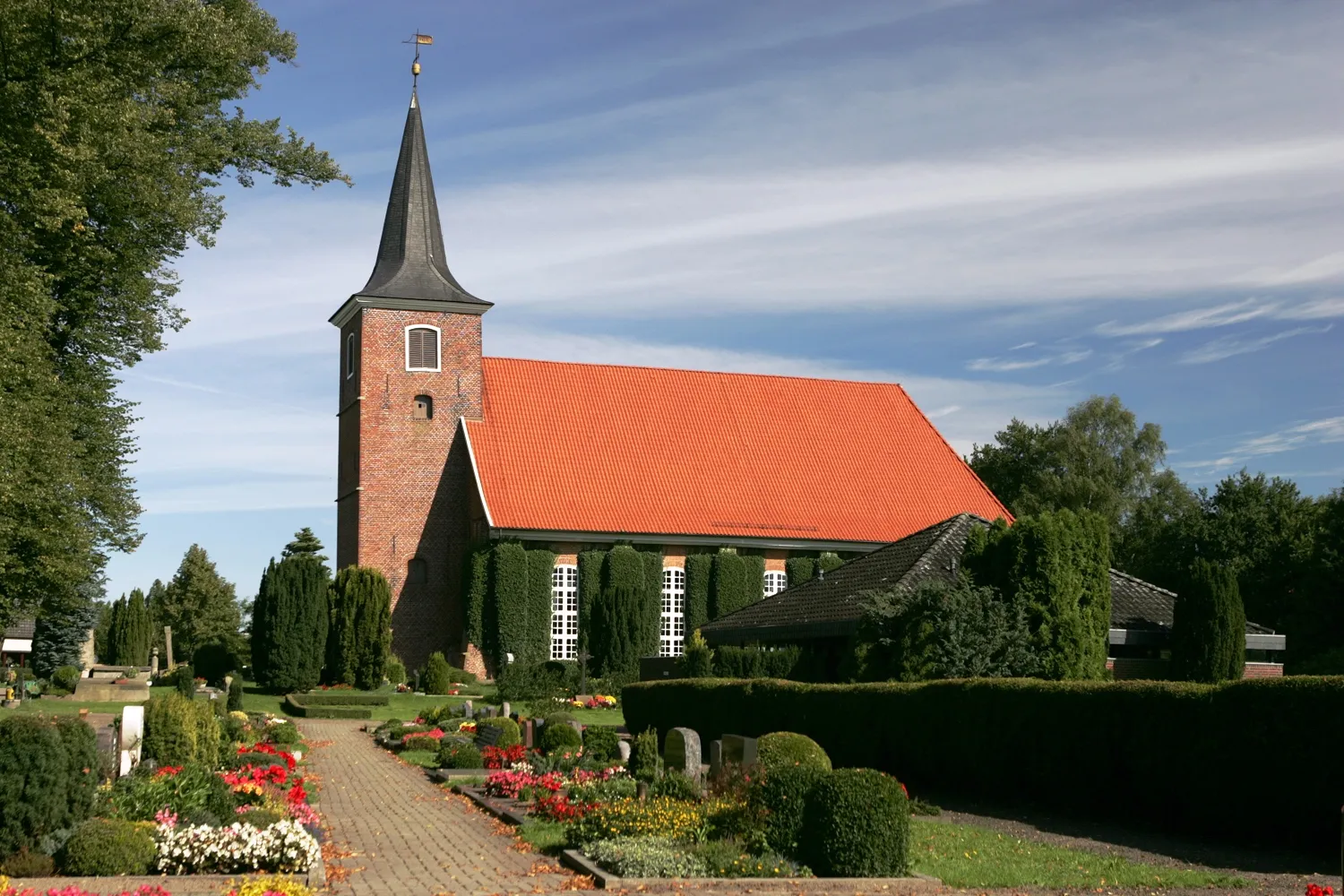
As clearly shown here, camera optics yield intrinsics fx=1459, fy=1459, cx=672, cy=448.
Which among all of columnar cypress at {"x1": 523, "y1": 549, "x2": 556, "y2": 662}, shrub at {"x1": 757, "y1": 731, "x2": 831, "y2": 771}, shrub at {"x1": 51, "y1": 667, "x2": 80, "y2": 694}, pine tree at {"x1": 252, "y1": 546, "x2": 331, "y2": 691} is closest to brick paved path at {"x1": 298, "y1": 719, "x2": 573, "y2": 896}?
shrub at {"x1": 757, "y1": 731, "x2": 831, "y2": 771}

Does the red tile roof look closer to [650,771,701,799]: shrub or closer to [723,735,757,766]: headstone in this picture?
[650,771,701,799]: shrub

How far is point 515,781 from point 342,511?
29624 mm

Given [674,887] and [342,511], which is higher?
[342,511]

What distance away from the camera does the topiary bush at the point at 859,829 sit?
460 inches

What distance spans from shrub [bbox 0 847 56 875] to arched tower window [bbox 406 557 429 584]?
32.3 metres

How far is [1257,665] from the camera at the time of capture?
29203 mm

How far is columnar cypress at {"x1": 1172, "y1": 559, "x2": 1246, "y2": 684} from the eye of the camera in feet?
83.0

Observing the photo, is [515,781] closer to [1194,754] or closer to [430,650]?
[1194,754]

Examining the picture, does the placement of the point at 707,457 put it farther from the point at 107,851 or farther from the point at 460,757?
the point at 107,851

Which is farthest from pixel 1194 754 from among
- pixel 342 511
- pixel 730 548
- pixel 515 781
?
pixel 342 511

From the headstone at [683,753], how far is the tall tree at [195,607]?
173 feet

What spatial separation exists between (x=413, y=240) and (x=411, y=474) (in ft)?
24.0

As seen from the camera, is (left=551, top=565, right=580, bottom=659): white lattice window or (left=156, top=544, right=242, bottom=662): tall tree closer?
(left=551, top=565, right=580, bottom=659): white lattice window

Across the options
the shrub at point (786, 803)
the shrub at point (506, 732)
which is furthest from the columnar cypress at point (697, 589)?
the shrub at point (786, 803)
